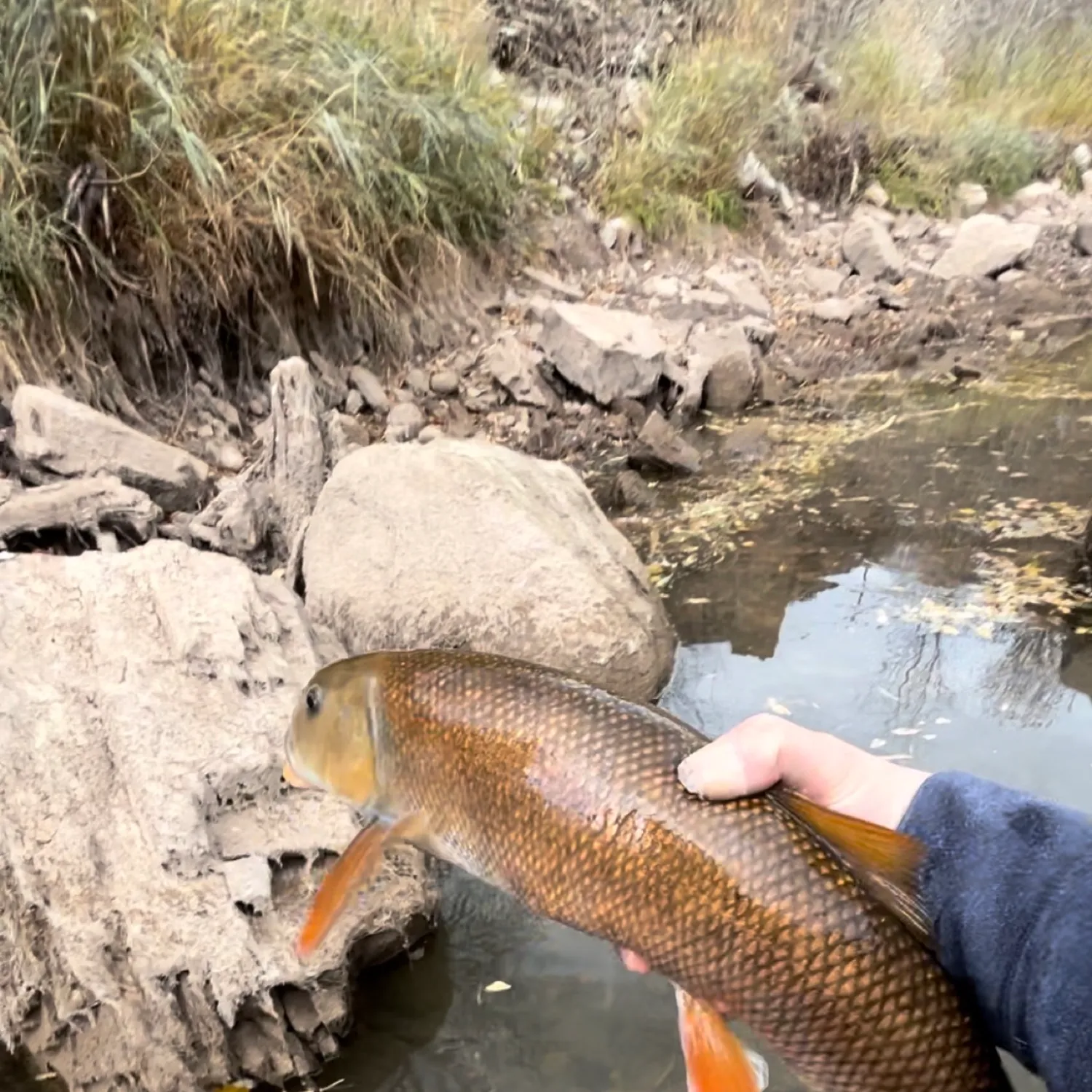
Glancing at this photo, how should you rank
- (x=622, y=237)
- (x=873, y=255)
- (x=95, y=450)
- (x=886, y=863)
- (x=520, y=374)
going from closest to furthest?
(x=886, y=863)
(x=95, y=450)
(x=520, y=374)
(x=622, y=237)
(x=873, y=255)

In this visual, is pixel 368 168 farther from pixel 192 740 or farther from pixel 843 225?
pixel 843 225

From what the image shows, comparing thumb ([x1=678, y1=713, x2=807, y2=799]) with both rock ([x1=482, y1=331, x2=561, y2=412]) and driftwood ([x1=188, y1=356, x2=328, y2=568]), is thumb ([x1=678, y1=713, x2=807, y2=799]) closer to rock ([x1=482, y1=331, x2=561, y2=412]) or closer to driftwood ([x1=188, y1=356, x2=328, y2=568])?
driftwood ([x1=188, y1=356, x2=328, y2=568])

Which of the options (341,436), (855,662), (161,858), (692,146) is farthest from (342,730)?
(692,146)

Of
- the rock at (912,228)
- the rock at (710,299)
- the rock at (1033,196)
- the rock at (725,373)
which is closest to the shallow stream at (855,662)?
the rock at (725,373)

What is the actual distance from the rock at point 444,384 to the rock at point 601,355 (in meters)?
0.59

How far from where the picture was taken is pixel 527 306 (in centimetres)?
693

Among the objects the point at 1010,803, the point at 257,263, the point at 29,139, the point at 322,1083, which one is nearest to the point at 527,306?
the point at 257,263

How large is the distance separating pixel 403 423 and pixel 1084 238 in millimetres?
8361

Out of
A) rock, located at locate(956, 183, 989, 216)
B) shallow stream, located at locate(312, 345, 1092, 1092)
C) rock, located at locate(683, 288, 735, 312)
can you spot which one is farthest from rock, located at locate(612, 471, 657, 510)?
rock, located at locate(956, 183, 989, 216)

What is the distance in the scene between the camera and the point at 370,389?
19.3ft

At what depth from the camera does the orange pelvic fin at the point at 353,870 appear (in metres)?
1.60

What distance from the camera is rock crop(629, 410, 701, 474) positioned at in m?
5.59

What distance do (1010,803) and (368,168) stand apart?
519cm

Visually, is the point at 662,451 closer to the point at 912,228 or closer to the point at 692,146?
the point at 692,146
